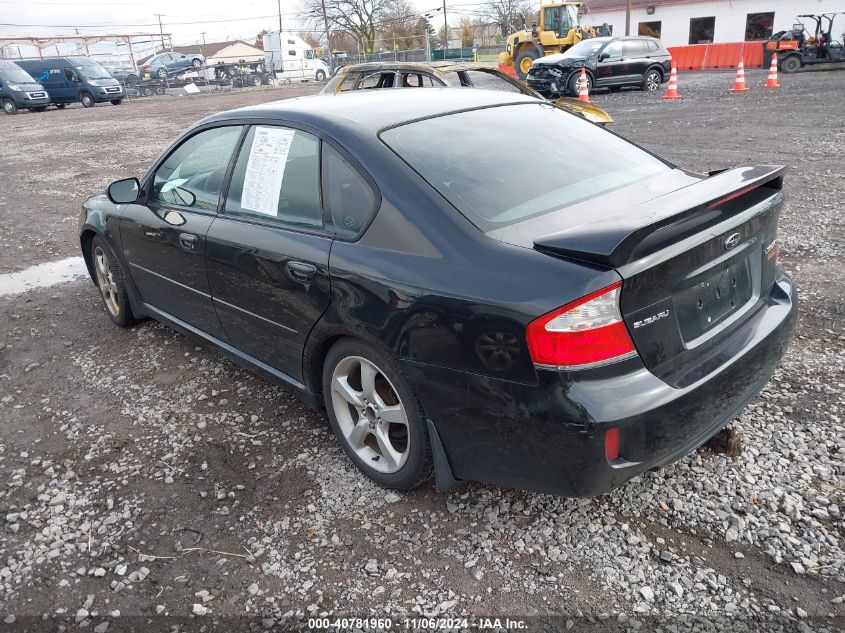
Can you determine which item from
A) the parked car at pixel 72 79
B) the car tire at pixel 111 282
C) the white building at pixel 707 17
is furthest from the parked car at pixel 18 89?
the white building at pixel 707 17

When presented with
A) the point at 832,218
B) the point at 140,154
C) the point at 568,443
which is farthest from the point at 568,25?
the point at 568,443

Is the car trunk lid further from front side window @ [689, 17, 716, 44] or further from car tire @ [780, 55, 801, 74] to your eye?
front side window @ [689, 17, 716, 44]

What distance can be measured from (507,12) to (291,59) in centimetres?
3640

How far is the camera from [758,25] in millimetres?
35094

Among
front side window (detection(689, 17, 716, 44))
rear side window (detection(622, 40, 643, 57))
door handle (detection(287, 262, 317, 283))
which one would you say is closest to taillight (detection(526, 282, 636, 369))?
door handle (detection(287, 262, 317, 283))

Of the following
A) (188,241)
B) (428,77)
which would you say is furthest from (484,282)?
(428,77)

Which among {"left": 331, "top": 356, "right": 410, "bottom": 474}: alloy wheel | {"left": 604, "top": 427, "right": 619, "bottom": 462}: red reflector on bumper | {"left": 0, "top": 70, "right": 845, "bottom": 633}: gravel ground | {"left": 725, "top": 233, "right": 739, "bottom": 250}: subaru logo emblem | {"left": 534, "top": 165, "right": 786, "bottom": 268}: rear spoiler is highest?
{"left": 534, "top": 165, "right": 786, "bottom": 268}: rear spoiler

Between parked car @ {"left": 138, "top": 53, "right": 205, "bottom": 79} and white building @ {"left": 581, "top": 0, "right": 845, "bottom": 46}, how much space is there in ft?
86.9

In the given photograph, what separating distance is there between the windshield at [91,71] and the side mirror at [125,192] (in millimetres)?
28511

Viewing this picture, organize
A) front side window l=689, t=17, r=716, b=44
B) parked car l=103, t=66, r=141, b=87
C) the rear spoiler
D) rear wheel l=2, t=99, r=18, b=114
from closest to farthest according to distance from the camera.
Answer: the rear spoiler, rear wheel l=2, t=99, r=18, b=114, front side window l=689, t=17, r=716, b=44, parked car l=103, t=66, r=141, b=87

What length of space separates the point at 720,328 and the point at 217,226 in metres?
2.41

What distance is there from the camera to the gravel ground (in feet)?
7.69

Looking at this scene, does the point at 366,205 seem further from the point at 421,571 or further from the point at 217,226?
the point at 421,571

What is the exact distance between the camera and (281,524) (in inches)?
110
